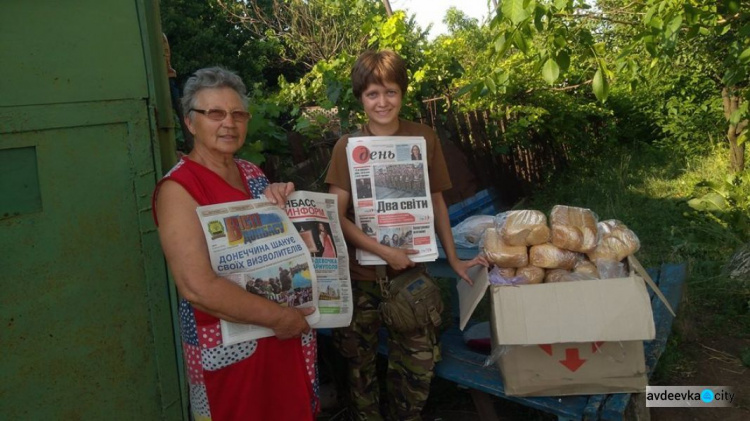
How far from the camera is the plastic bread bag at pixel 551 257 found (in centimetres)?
233

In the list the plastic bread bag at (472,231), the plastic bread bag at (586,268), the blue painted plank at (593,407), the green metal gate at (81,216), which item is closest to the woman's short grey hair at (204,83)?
the green metal gate at (81,216)

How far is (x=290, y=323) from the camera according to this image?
189 cm

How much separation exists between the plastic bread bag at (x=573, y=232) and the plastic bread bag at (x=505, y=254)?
6.1 inches

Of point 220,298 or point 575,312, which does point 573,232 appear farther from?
point 220,298

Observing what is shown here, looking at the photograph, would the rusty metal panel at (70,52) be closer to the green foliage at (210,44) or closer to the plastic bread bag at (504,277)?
the plastic bread bag at (504,277)

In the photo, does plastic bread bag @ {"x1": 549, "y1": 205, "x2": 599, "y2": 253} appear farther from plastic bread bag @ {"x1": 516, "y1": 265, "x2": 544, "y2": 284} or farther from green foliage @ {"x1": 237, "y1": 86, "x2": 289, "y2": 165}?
green foliage @ {"x1": 237, "y1": 86, "x2": 289, "y2": 165}

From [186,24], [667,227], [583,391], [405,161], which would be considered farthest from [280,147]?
[186,24]

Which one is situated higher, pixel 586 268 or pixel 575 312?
pixel 586 268

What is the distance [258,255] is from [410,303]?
0.81 meters

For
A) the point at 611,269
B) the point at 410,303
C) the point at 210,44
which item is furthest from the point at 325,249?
the point at 210,44

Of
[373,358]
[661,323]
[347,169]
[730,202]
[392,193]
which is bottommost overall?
[661,323]

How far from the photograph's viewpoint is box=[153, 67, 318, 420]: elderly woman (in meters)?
1.73

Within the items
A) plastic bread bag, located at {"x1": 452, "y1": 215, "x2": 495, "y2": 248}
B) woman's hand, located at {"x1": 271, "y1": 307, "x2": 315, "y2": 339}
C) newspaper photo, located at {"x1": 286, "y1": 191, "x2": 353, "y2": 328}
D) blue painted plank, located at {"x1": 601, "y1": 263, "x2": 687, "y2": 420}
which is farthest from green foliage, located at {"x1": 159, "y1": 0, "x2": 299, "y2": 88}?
woman's hand, located at {"x1": 271, "y1": 307, "x2": 315, "y2": 339}

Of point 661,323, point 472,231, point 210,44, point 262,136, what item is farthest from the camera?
point 210,44
